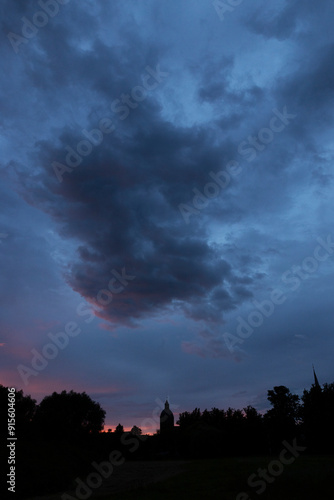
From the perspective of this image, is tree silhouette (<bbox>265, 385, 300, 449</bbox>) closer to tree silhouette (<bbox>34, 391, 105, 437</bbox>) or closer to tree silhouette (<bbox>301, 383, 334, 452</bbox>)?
tree silhouette (<bbox>301, 383, 334, 452</bbox>)

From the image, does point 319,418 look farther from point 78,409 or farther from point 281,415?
point 78,409

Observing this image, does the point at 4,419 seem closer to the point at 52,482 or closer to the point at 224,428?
the point at 52,482

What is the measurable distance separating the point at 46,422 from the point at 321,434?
164ft

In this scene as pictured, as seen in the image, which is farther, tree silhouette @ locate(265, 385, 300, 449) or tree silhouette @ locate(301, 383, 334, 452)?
tree silhouette @ locate(265, 385, 300, 449)

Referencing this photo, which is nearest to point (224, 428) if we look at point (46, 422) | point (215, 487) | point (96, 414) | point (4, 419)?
point (96, 414)
